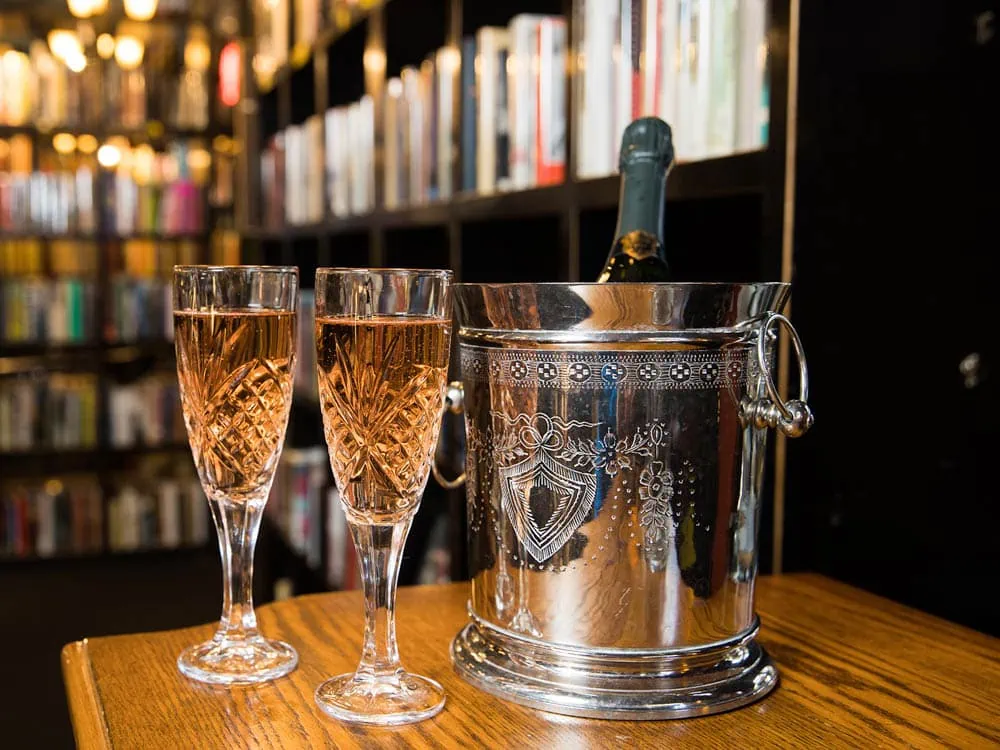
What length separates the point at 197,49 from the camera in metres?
4.81

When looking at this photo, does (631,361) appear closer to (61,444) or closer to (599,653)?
(599,653)

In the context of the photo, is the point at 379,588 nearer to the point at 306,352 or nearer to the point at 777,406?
the point at 777,406

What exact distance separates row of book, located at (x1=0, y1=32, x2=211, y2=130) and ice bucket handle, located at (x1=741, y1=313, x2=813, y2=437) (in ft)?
14.6

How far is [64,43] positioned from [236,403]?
4511 millimetres

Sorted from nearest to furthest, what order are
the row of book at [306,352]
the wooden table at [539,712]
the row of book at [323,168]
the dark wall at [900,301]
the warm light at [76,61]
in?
the wooden table at [539,712], the dark wall at [900,301], the row of book at [323,168], the row of book at [306,352], the warm light at [76,61]

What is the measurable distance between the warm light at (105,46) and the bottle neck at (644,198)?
14.4ft

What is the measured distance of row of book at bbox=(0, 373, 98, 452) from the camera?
14.5 feet

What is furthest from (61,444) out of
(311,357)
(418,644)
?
(418,644)

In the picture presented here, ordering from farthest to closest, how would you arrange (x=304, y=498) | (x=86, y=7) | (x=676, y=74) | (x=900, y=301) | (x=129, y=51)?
(x=129, y=51)
(x=86, y=7)
(x=304, y=498)
(x=676, y=74)
(x=900, y=301)

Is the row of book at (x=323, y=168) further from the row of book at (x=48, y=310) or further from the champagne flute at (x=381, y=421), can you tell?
the champagne flute at (x=381, y=421)

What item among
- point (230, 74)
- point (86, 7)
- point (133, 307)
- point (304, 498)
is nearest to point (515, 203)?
point (304, 498)

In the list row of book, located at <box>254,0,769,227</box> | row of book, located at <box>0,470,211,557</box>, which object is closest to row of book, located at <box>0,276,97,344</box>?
row of book, located at <box>0,470,211,557</box>

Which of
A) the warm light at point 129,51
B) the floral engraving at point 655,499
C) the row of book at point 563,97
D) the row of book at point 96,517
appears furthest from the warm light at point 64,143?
the floral engraving at point 655,499

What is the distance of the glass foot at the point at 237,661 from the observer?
684mm
